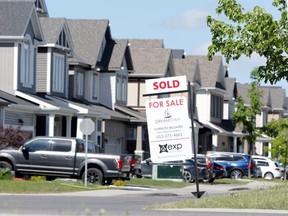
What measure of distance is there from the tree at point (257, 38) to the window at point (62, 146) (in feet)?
25.4

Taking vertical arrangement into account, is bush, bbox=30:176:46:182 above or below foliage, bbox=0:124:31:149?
below

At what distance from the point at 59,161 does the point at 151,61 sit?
30777 millimetres

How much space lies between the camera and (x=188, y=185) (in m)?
46.8

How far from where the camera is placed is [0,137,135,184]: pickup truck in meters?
40.3

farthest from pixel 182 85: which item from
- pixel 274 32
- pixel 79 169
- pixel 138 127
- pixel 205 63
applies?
pixel 205 63

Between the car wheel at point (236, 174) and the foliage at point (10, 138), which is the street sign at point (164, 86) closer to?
the foliage at point (10, 138)

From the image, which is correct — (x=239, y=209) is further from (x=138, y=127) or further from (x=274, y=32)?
(x=138, y=127)

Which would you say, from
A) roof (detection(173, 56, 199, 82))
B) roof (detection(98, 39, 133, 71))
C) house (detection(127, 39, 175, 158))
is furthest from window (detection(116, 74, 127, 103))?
roof (detection(173, 56, 199, 82))

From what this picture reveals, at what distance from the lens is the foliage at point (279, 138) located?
76.2 metres

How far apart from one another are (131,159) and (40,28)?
13.1 meters

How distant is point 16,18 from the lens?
1976 inches

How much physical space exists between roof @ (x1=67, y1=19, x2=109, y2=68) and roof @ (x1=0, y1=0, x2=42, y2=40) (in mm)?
9633

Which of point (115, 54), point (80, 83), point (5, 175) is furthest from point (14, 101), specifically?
point (115, 54)

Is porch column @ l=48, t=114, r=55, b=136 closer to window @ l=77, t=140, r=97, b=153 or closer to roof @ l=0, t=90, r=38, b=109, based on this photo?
roof @ l=0, t=90, r=38, b=109
